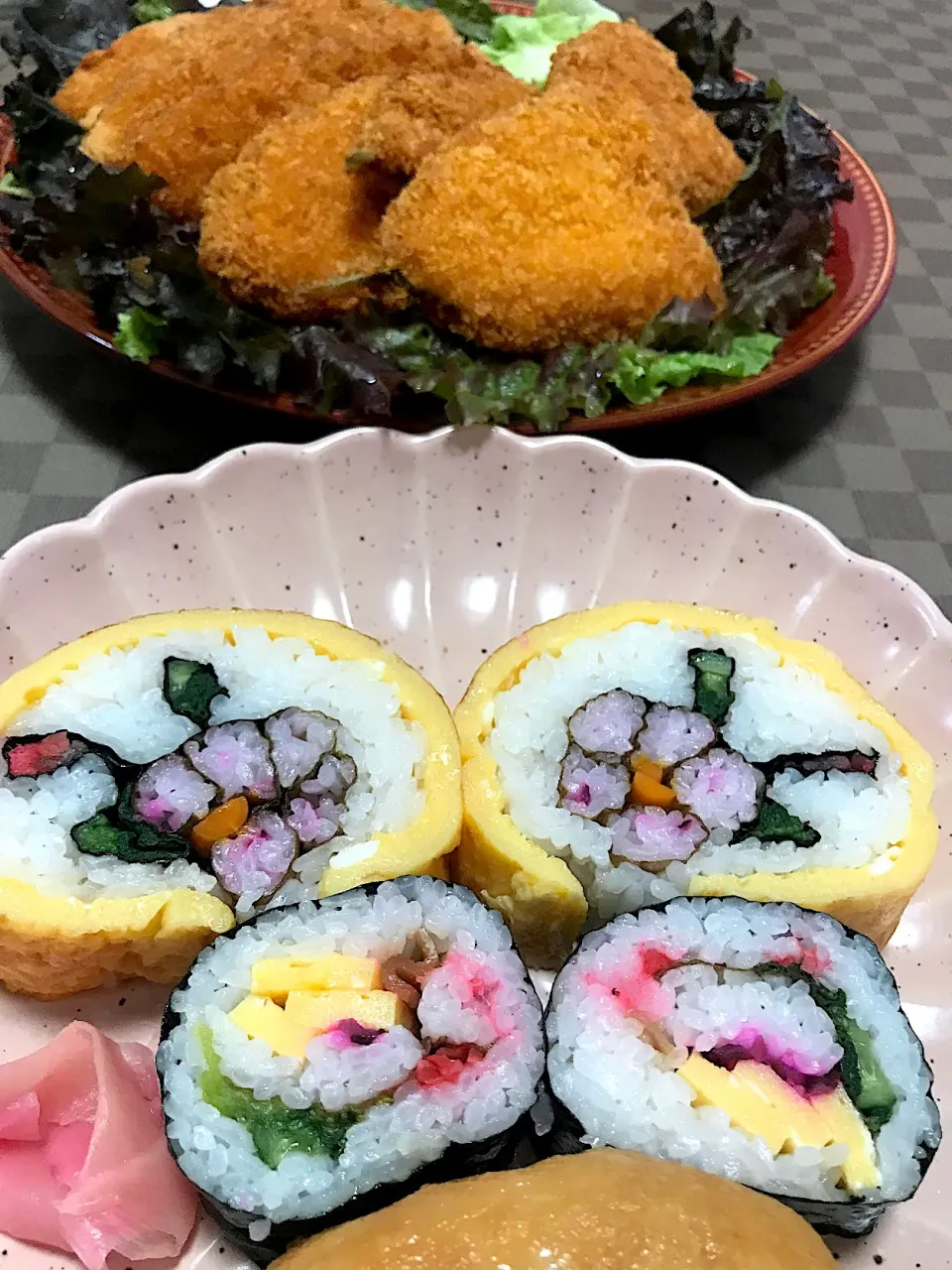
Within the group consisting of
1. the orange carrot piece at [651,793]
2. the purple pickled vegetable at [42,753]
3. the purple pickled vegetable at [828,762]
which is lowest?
the purple pickled vegetable at [42,753]

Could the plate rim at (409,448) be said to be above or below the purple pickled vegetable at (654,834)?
above

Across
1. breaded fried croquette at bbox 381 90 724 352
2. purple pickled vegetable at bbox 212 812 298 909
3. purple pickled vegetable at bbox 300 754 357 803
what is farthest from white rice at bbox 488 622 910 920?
breaded fried croquette at bbox 381 90 724 352

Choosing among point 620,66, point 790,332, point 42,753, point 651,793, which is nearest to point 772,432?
point 790,332

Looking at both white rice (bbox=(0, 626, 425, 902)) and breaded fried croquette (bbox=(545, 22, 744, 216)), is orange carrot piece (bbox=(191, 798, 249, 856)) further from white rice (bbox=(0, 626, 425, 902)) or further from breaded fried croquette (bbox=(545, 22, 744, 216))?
breaded fried croquette (bbox=(545, 22, 744, 216))

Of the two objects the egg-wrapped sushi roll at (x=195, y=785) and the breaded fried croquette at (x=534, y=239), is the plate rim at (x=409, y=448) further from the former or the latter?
the breaded fried croquette at (x=534, y=239)

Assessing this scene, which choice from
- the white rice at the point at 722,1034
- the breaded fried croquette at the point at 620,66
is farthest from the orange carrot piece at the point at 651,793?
the breaded fried croquette at the point at 620,66

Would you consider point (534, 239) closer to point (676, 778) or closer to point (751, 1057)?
point (676, 778)

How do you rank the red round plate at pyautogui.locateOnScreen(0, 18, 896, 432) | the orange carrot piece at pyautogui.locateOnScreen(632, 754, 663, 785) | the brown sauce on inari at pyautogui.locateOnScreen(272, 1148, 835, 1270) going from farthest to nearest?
the red round plate at pyautogui.locateOnScreen(0, 18, 896, 432), the orange carrot piece at pyautogui.locateOnScreen(632, 754, 663, 785), the brown sauce on inari at pyautogui.locateOnScreen(272, 1148, 835, 1270)
